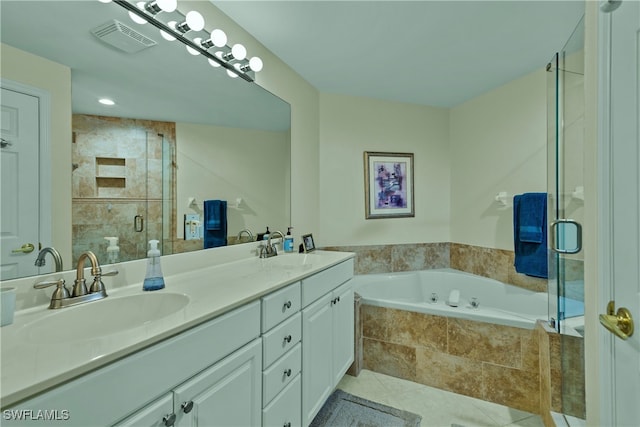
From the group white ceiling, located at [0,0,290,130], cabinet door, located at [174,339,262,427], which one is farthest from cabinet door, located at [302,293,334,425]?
white ceiling, located at [0,0,290,130]

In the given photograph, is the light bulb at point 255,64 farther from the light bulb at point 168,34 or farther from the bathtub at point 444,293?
the bathtub at point 444,293

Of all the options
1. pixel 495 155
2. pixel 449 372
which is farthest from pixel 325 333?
pixel 495 155

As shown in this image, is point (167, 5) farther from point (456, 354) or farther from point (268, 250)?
point (456, 354)

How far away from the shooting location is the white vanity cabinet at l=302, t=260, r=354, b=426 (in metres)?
1.50

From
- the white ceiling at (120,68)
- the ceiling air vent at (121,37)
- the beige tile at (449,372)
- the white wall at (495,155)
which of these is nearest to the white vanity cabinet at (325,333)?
the beige tile at (449,372)

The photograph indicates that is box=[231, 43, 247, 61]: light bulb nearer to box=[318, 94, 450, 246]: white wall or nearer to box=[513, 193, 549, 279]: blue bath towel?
box=[318, 94, 450, 246]: white wall

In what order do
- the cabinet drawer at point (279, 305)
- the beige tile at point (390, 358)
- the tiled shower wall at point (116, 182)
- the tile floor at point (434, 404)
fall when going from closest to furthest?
the tiled shower wall at point (116, 182), the cabinet drawer at point (279, 305), the tile floor at point (434, 404), the beige tile at point (390, 358)

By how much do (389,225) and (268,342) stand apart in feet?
6.82

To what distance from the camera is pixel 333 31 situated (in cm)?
186

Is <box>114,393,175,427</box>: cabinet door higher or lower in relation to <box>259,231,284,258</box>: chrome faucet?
lower

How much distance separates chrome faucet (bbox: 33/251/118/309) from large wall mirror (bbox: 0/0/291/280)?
76 millimetres

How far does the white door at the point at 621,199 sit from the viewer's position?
0.76m

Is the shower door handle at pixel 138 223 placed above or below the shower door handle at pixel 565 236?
above

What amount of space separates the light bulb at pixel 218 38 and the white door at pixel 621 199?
1.61 meters
